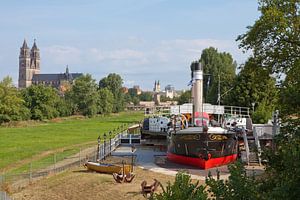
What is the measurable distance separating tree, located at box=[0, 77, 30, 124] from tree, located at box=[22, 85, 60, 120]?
13.2ft

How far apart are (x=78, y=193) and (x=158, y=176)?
5.16m

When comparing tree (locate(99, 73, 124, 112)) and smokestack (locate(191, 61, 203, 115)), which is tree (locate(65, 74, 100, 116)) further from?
smokestack (locate(191, 61, 203, 115))

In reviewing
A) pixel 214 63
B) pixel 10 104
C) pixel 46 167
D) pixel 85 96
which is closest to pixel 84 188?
pixel 46 167

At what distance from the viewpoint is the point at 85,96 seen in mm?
120000

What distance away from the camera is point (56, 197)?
2133 cm

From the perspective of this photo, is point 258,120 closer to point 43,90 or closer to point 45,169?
point 45,169

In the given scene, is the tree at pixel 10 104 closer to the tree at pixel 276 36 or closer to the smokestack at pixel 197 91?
the smokestack at pixel 197 91

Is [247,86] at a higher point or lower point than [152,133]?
higher

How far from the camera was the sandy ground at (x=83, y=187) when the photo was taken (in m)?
21.0

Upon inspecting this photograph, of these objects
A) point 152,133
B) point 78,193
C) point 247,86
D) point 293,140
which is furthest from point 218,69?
point 293,140

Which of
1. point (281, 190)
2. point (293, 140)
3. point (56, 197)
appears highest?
point (293, 140)

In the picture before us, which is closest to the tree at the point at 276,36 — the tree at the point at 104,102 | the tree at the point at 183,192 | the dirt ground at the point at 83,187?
the dirt ground at the point at 83,187

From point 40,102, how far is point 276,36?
82.0m

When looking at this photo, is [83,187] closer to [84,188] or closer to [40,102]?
[84,188]
